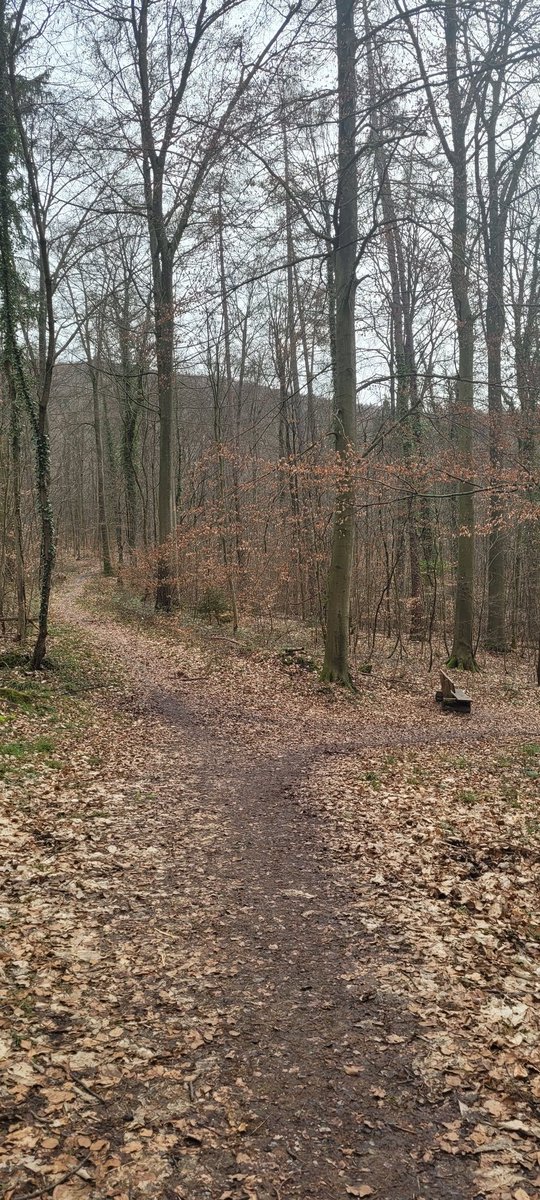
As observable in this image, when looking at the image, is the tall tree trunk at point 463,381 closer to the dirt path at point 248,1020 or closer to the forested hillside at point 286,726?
the forested hillside at point 286,726

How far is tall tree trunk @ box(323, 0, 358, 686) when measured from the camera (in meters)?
11.6

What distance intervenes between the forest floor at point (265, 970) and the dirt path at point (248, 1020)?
1 centimetres

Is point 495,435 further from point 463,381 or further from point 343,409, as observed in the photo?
point 343,409

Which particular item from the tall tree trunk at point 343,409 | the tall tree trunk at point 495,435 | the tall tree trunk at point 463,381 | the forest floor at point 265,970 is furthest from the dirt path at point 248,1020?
the tall tree trunk at point 463,381

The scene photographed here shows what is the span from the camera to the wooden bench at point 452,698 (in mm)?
12266

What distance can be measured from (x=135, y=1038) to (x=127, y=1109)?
19.9 inches

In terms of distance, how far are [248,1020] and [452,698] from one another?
9272 mm

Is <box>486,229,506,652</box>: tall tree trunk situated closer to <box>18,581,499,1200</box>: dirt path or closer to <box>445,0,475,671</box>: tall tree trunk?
<box>445,0,475,671</box>: tall tree trunk

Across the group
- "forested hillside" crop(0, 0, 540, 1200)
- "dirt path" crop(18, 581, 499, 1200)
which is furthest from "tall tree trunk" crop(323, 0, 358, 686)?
"dirt path" crop(18, 581, 499, 1200)

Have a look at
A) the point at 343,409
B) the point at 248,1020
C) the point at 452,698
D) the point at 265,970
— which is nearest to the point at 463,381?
the point at 343,409

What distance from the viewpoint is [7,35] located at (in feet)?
36.3

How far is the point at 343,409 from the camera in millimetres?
12344

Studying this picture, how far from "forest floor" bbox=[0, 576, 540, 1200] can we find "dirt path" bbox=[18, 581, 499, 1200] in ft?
0.05

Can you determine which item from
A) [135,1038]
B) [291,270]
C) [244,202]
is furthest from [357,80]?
[135,1038]
